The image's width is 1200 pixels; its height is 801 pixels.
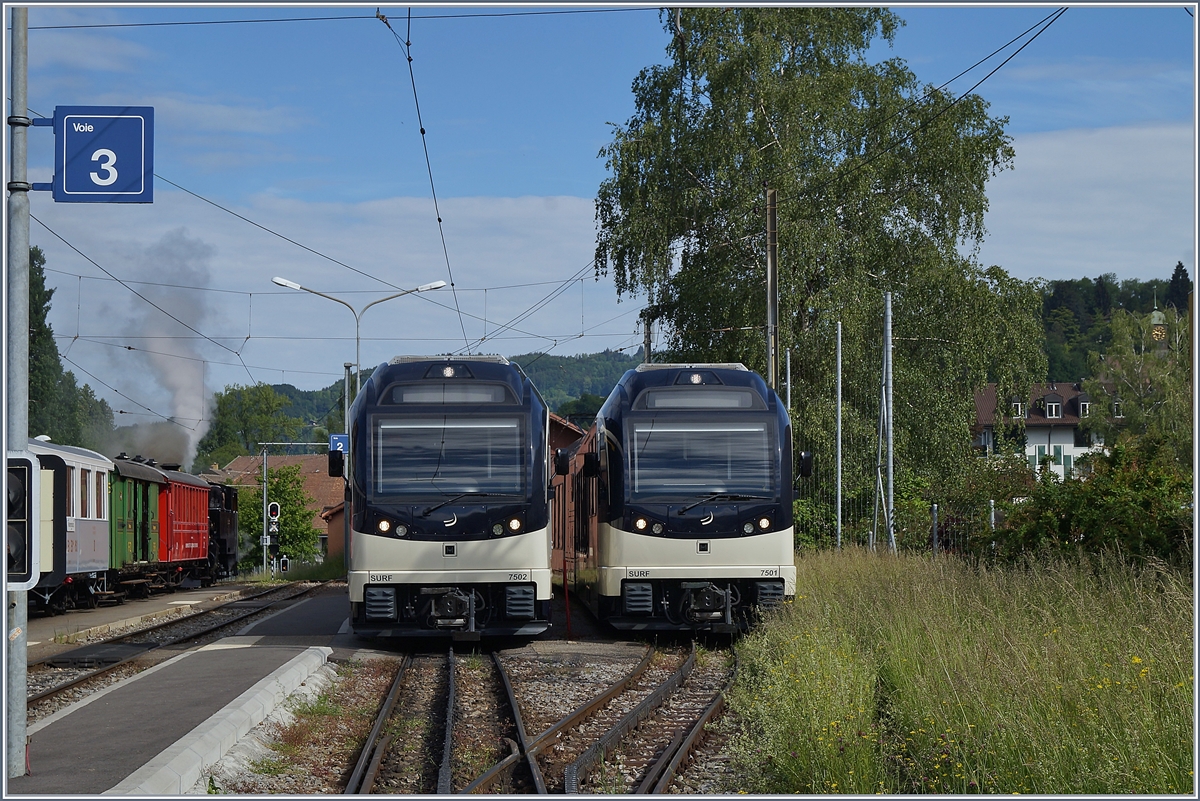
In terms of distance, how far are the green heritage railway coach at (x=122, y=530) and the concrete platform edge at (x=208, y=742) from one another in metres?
5.78

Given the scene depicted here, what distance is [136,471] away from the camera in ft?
96.4

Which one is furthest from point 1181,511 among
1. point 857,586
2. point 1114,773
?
point 1114,773

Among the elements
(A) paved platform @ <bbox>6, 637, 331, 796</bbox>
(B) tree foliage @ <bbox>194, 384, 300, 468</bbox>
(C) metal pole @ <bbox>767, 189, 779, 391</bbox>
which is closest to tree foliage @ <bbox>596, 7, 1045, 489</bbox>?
(C) metal pole @ <bbox>767, 189, 779, 391</bbox>

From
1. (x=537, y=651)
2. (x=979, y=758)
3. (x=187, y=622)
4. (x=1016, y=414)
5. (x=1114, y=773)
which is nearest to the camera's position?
(x=1114, y=773)

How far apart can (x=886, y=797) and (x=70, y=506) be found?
65.7ft

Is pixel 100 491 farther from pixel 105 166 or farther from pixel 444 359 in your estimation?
pixel 105 166

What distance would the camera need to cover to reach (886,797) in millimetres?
6250

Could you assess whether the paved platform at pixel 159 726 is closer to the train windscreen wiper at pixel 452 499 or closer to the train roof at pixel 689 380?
the train windscreen wiper at pixel 452 499

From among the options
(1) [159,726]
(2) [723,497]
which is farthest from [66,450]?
(1) [159,726]

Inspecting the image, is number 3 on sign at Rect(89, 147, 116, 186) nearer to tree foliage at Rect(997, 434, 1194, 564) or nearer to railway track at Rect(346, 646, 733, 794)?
railway track at Rect(346, 646, 733, 794)

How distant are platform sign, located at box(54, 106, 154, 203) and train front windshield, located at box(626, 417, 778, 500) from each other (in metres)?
8.02

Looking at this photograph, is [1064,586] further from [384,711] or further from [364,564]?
[364,564]

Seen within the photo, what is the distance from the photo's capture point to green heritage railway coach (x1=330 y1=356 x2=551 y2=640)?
567 inches

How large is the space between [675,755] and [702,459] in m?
6.84
